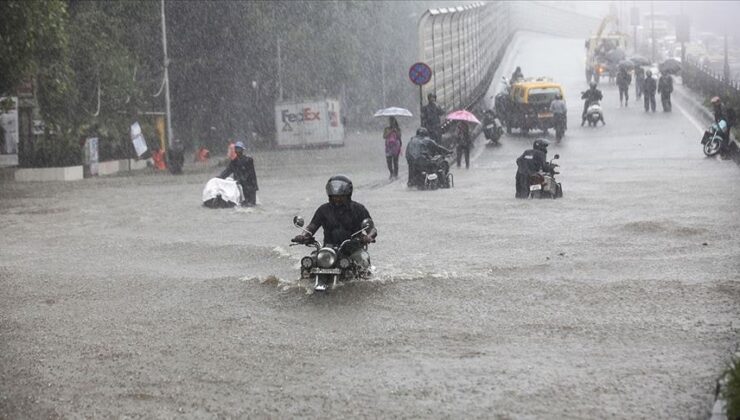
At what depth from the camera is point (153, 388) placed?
9305 millimetres

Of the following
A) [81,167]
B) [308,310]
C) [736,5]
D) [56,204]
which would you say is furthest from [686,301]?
[736,5]

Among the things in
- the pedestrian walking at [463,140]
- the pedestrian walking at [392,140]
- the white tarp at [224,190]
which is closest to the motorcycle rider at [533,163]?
the white tarp at [224,190]

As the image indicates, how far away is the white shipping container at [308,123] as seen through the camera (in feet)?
164

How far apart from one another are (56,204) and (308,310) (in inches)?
590

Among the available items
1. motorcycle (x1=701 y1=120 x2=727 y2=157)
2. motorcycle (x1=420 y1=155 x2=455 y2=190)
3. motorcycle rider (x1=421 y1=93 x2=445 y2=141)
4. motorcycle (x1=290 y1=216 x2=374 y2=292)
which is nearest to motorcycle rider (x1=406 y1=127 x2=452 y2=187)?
motorcycle (x1=420 y1=155 x2=455 y2=190)

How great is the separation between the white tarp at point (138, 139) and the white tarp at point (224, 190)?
1832cm

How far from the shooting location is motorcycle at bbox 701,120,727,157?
2975 cm

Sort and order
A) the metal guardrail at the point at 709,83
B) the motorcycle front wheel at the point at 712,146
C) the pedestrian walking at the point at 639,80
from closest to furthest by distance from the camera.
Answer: the motorcycle front wheel at the point at 712,146 → the metal guardrail at the point at 709,83 → the pedestrian walking at the point at 639,80

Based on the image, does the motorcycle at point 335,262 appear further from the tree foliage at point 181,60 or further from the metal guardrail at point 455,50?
the metal guardrail at point 455,50

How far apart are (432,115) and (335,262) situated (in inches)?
686

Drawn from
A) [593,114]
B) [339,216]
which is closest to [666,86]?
[593,114]

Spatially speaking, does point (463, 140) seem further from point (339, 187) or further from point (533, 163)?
point (339, 187)

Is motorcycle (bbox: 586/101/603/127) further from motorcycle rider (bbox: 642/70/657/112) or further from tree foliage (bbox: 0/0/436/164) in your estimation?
tree foliage (bbox: 0/0/436/164)

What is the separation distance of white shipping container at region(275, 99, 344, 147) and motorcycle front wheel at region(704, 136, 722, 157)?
73.6 ft
